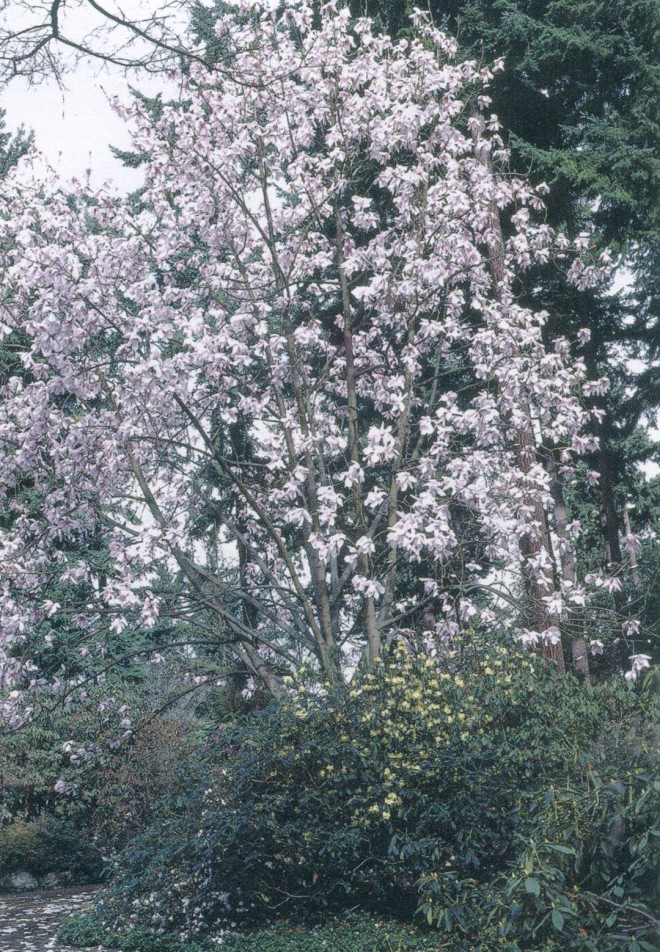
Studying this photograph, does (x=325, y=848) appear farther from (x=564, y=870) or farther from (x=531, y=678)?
(x=564, y=870)

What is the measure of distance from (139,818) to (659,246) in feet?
30.5

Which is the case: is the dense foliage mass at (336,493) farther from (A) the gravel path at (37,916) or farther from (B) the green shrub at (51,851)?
(A) the gravel path at (37,916)

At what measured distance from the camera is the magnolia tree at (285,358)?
28.3 feet

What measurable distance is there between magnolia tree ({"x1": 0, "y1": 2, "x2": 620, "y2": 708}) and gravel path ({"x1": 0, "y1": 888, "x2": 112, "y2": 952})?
2.13 metres

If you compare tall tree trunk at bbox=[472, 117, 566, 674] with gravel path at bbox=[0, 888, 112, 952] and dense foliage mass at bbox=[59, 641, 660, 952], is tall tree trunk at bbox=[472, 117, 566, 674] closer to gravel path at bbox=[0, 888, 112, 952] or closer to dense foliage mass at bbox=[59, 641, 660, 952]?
dense foliage mass at bbox=[59, 641, 660, 952]

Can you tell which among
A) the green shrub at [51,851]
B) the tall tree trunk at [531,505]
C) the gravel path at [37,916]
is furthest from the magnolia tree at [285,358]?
the green shrub at [51,851]

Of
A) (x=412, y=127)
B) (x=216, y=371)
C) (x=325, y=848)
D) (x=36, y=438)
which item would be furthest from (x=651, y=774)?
(x=412, y=127)

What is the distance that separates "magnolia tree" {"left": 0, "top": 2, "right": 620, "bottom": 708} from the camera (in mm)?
8617

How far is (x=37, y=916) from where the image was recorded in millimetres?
9648

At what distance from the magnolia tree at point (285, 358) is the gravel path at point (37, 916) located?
6.98 feet

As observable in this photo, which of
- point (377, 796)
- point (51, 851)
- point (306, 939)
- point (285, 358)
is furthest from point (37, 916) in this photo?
point (285, 358)

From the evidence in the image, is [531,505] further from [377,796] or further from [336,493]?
[377,796]

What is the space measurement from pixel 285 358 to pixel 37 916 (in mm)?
6244

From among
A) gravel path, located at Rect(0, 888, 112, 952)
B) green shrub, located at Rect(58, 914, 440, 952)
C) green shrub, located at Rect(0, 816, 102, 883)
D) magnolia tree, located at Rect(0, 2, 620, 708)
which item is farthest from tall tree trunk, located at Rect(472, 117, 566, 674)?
green shrub, located at Rect(0, 816, 102, 883)
